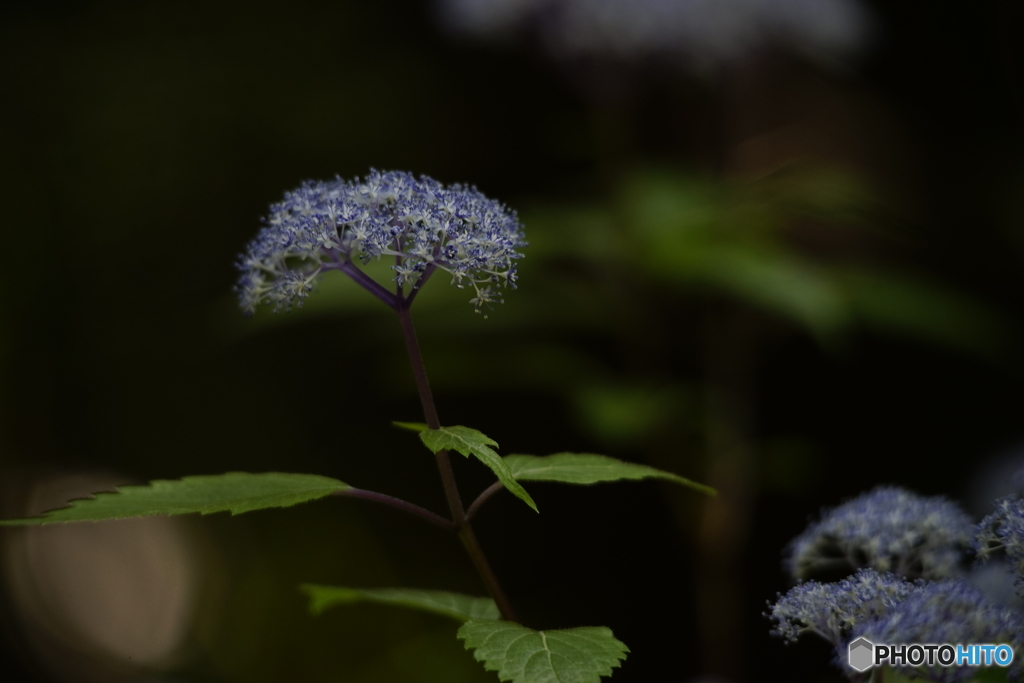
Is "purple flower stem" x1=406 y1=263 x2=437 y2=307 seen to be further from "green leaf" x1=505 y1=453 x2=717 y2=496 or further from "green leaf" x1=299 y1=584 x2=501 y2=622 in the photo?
"green leaf" x1=299 y1=584 x2=501 y2=622

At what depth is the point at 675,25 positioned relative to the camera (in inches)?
82.3

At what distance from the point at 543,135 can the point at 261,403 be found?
5.41ft

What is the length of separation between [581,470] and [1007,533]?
1.07ft

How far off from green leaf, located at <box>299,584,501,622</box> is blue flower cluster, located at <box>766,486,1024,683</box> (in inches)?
11.2

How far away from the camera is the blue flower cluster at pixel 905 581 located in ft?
1.82

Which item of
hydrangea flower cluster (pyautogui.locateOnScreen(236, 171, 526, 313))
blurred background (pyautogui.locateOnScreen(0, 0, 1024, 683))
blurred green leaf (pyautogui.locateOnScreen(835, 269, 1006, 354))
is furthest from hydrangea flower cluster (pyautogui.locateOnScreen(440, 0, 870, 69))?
hydrangea flower cluster (pyautogui.locateOnScreen(236, 171, 526, 313))

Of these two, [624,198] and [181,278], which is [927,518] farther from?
[181,278]

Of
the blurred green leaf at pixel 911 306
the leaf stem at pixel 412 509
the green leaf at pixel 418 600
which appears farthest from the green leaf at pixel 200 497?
the blurred green leaf at pixel 911 306

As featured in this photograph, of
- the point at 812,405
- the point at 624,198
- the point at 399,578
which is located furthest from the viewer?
the point at 399,578

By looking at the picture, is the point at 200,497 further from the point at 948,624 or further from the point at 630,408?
the point at 630,408

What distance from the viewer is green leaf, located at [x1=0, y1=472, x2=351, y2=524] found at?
0.65m

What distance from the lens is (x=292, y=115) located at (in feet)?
11.5

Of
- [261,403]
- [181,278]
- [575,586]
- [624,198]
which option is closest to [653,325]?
[624,198]

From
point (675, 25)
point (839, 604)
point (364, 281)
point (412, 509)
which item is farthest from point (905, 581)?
point (675, 25)
